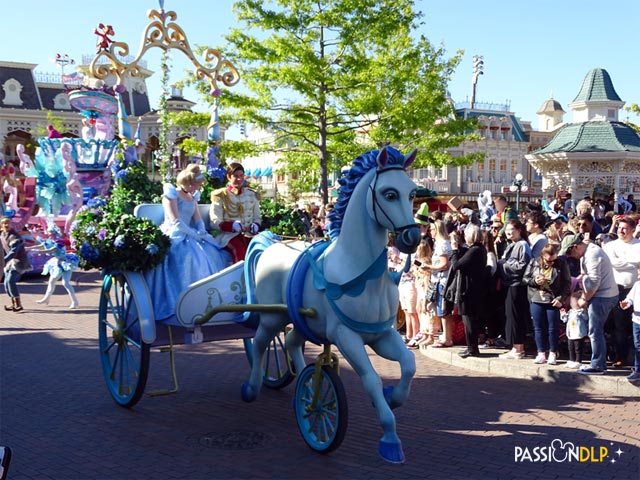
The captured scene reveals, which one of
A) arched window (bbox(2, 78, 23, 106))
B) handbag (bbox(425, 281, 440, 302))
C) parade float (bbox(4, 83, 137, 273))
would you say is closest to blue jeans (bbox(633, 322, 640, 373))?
handbag (bbox(425, 281, 440, 302))

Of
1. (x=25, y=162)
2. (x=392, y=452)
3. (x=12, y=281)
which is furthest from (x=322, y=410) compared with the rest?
(x=25, y=162)

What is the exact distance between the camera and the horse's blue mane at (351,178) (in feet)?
16.3

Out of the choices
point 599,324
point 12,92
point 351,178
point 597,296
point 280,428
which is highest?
point 12,92

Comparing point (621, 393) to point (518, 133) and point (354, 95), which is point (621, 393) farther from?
point (518, 133)

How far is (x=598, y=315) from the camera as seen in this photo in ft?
24.0

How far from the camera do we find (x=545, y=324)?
26.0 ft

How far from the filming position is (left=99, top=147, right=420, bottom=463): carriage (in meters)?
4.95

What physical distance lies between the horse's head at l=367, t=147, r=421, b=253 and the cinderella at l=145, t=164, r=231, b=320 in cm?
228

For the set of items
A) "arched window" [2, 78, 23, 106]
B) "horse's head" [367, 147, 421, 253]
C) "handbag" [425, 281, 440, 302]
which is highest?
"arched window" [2, 78, 23, 106]

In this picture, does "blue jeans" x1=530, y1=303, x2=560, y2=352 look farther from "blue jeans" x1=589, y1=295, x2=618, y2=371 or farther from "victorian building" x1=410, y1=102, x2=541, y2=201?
"victorian building" x1=410, y1=102, x2=541, y2=201

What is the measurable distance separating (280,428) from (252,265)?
1.53 metres

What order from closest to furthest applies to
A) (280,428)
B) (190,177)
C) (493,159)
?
1. (280,428)
2. (190,177)
3. (493,159)

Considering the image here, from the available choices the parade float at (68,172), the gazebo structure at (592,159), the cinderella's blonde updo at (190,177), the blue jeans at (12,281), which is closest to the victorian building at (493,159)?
the gazebo structure at (592,159)

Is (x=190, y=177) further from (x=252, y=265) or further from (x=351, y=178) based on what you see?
(x=351, y=178)
